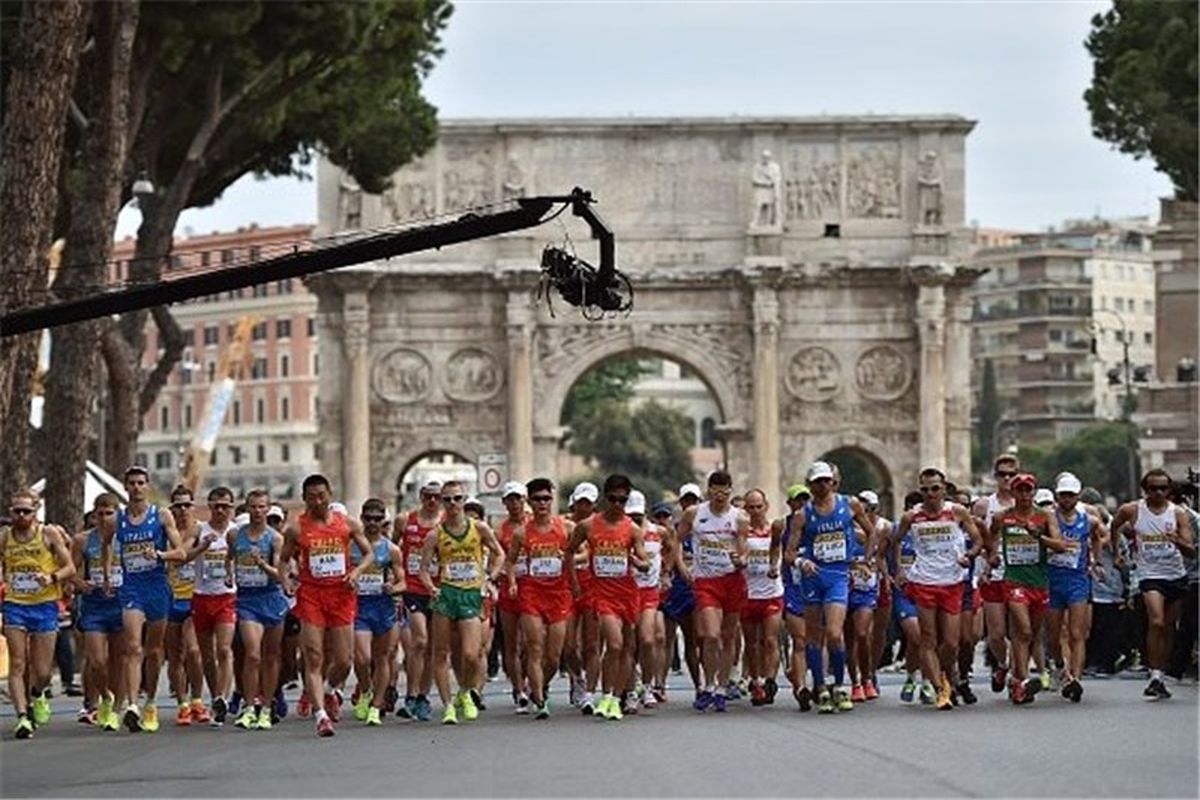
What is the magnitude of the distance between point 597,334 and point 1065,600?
4322 centimetres

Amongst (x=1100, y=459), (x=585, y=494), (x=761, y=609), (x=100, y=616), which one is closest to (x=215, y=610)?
(x=100, y=616)

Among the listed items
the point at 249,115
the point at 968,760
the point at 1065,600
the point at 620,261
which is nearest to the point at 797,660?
the point at 1065,600

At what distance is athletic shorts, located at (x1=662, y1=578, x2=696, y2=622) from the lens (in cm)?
2608

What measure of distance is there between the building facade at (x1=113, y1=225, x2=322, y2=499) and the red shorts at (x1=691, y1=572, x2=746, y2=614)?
108 metres

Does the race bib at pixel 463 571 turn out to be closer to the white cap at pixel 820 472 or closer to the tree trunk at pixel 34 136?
the white cap at pixel 820 472

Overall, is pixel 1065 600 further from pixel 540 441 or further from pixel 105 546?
pixel 540 441

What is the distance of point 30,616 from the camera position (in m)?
23.0

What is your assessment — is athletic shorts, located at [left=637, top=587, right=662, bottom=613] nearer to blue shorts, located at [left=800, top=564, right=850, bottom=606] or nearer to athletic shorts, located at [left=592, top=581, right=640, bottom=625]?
athletic shorts, located at [left=592, top=581, right=640, bottom=625]

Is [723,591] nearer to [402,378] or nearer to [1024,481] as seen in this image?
[1024,481]

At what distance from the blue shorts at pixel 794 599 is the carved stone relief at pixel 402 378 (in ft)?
142

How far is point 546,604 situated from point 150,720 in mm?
2800

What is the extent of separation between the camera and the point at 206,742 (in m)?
21.3

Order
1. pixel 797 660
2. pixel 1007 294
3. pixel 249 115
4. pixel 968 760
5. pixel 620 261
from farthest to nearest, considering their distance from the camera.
A: pixel 1007 294 < pixel 620 261 < pixel 249 115 < pixel 797 660 < pixel 968 760

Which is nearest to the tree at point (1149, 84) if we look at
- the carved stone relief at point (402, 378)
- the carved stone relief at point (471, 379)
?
the carved stone relief at point (471, 379)
